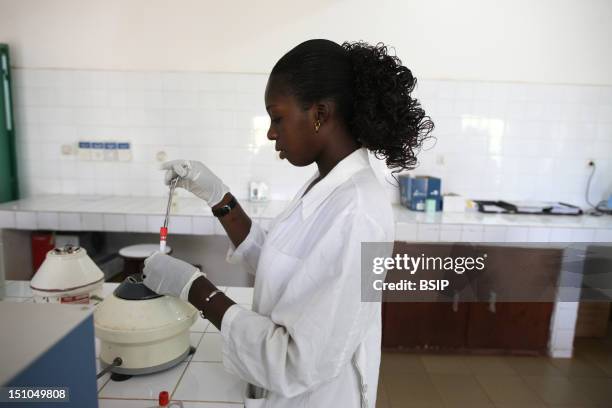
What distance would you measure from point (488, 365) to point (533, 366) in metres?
0.29

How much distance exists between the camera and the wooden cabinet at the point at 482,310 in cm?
244

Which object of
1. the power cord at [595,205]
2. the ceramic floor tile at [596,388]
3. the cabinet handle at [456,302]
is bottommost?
the ceramic floor tile at [596,388]

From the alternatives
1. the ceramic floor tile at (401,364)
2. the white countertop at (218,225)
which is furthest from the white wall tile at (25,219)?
A: the ceramic floor tile at (401,364)

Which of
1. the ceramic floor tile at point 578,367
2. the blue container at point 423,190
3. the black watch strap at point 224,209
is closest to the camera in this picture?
the black watch strap at point 224,209

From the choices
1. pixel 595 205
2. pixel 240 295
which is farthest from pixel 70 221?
pixel 595 205

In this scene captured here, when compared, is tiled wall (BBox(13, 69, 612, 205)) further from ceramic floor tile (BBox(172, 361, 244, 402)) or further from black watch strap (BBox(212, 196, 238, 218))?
ceramic floor tile (BBox(172, 361, 244, 402))

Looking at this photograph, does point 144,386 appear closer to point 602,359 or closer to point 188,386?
point 188,386

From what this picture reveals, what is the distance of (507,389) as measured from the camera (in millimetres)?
2301

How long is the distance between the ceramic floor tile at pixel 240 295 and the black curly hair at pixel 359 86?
80 centimetres

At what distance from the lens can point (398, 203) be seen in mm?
3133

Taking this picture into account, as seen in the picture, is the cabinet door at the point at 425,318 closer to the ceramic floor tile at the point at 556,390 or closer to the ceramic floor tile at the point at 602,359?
the ceramic floor tile at the point at 556,390

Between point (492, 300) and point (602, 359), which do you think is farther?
point (602, 359)

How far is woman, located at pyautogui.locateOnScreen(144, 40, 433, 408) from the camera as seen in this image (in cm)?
73

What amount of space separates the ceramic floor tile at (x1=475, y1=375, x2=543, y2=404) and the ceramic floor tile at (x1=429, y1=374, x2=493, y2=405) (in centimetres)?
4
